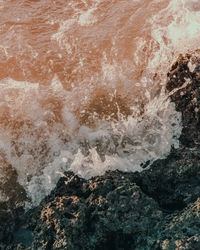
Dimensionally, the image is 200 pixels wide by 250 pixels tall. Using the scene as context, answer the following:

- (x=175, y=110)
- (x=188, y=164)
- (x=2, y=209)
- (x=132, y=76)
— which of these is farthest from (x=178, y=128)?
(x=2, y=209)

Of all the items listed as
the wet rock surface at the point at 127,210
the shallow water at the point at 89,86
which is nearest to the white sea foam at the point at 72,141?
the shallow water at the point at 89,86

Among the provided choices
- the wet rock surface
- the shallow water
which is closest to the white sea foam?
the shallow water

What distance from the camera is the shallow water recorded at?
4.14 metres

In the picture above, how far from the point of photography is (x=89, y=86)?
15.9 feet

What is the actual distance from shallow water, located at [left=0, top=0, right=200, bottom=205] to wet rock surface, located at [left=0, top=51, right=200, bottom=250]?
226 mm

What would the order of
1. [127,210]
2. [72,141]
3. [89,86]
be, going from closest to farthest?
[127,210], [72,141], [89,86]

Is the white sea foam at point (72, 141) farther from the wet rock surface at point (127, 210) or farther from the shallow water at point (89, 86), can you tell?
the wet rock surface at point (127, 210)

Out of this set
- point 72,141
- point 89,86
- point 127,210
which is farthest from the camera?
point 89,86

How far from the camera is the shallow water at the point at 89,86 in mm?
4137

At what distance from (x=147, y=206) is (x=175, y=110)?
1526 mm

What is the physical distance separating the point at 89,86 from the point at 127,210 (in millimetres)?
2258

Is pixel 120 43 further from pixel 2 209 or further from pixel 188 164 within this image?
pixel 2 209

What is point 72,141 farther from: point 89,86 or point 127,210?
point 127,210

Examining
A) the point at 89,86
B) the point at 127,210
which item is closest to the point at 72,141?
the point at 89,86
